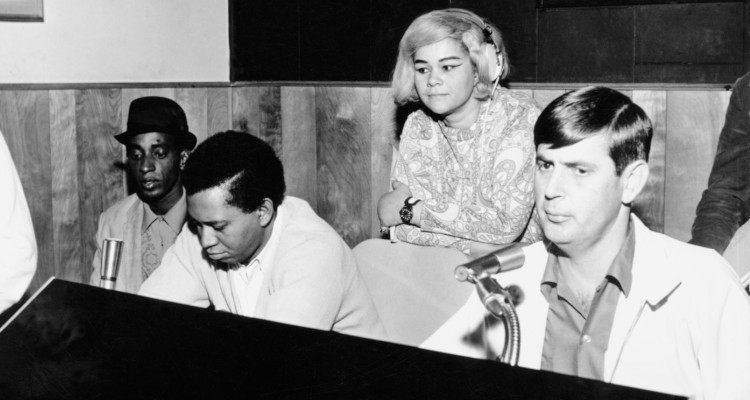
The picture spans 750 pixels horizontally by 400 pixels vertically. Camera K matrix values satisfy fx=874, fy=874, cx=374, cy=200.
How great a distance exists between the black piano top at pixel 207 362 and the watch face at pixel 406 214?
4.92 feet

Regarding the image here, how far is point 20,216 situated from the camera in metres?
2.19

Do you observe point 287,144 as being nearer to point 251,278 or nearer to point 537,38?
point 537,38

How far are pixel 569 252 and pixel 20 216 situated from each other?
1.35 m

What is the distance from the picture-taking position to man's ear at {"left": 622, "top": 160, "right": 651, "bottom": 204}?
1.72 metres

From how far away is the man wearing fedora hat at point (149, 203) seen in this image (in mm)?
3074

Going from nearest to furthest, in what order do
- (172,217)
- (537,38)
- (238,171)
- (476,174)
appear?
(238,171) → (476,174) → (172,217) → (537,38)

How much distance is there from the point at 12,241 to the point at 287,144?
183cm

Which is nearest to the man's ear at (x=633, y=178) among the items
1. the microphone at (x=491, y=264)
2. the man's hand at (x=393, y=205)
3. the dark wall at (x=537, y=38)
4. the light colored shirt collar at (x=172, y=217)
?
the microphone at (x=491, y=264)

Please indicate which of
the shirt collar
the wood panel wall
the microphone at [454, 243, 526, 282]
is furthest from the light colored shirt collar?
the microphone at [454, 243, 526, 282]

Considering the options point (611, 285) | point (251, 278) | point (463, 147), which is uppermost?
point (463, 147)

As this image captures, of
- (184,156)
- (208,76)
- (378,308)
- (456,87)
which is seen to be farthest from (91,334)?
(208,76)

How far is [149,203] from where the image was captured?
122 inches

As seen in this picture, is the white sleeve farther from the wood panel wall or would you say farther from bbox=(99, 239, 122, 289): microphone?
the wood panel wall

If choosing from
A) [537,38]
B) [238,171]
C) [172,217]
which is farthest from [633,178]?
[537,38]
